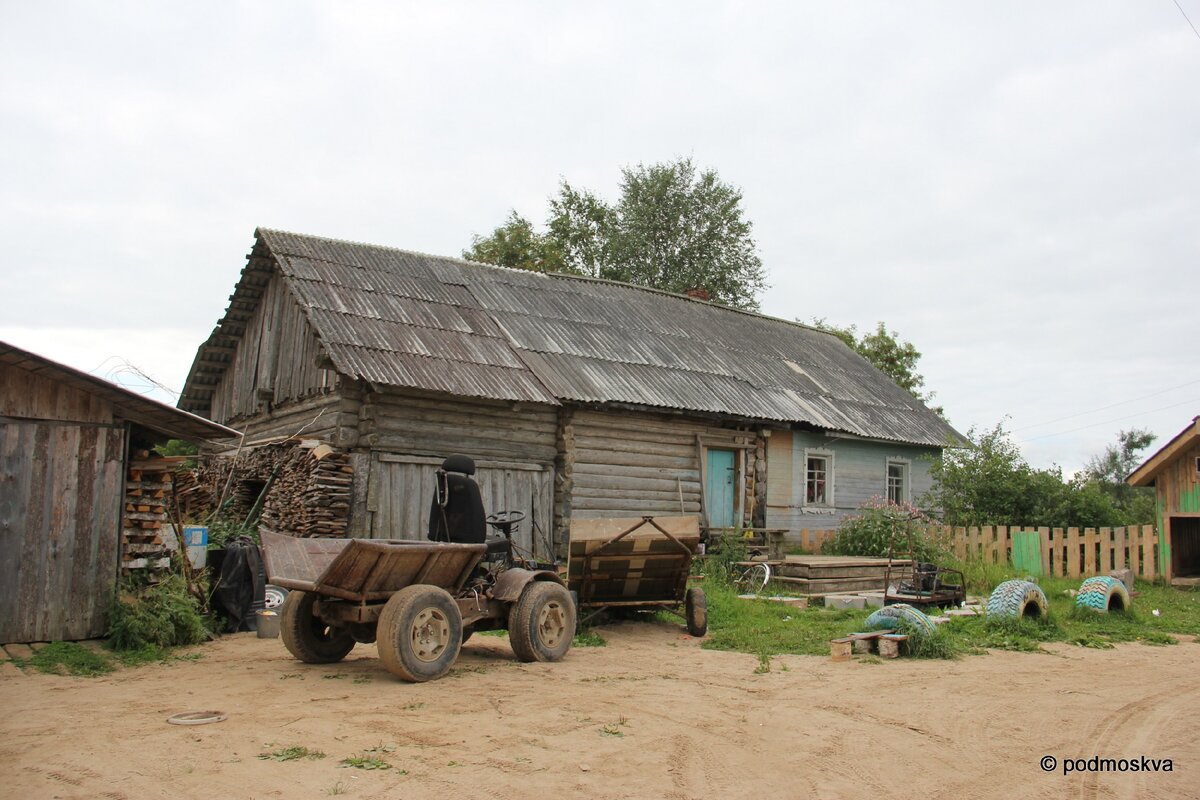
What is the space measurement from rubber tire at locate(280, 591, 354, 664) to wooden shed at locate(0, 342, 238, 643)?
2.22 meters

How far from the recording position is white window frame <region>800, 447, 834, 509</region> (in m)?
20.1

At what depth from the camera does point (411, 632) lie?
7648mm

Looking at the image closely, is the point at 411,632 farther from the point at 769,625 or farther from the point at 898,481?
the point at 898,481

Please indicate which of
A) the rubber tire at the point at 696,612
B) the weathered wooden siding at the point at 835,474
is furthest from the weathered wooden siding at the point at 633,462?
the rubber tire at the point at 696,612

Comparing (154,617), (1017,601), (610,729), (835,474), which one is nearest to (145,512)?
(154,617)

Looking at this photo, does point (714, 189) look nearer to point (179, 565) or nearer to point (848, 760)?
point (179, 565)

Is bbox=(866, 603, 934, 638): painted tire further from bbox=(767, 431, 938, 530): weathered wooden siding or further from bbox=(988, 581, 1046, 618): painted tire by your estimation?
bbox=(767, 431, 938, 530): weathered wooden siding

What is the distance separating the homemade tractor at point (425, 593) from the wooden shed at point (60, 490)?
231cm

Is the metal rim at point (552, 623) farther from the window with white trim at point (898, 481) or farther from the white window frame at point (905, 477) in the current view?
the window with white trim at point (898, 481)

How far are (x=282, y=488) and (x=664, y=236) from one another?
25.4 meters

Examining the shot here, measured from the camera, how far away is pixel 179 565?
35.2 ft

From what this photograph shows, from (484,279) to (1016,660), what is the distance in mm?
13206

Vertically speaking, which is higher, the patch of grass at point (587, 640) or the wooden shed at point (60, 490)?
the wooden shed at point (60, 490)

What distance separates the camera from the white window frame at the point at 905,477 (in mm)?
22266
